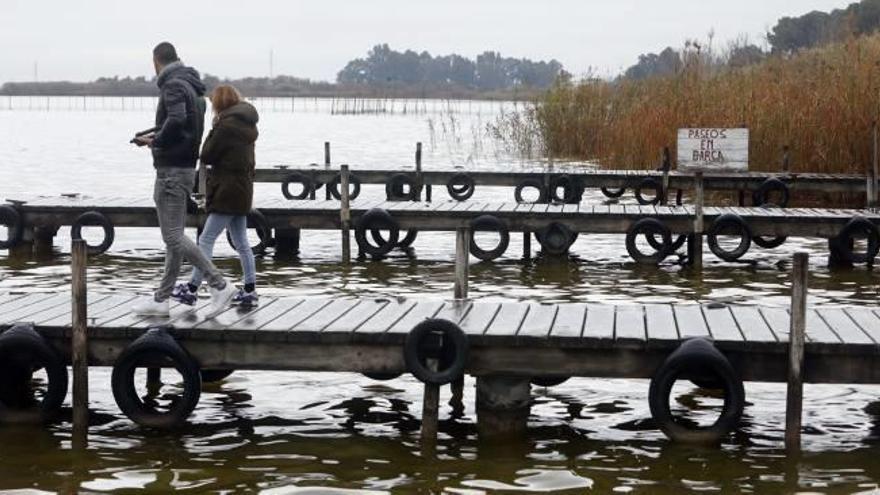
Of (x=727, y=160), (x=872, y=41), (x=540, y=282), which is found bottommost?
(x=540, y=282)

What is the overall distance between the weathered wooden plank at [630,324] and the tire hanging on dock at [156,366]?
8.79 ft

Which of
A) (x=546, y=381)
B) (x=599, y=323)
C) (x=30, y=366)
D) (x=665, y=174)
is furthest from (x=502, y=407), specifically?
(x=665, y=174)

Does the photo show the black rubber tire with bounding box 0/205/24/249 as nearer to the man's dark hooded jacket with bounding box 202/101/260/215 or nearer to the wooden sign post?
the man's dark hooded jacket with bounding box 202/101/260/215

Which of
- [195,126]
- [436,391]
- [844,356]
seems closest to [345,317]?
[436,391]

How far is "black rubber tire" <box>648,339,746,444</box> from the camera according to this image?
Result: 817 centimetres

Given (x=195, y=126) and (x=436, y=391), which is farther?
(x=195, y=126)

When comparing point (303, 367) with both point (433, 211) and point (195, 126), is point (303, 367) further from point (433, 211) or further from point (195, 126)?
point (433, 211)

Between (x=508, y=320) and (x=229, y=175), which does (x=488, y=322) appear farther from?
(x=229, y=175)

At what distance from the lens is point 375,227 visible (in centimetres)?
1719

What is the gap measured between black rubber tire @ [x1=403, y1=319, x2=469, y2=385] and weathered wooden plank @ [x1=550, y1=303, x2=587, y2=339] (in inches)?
22.9

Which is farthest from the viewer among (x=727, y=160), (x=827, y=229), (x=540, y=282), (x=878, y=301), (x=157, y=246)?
(x=727, y=160)

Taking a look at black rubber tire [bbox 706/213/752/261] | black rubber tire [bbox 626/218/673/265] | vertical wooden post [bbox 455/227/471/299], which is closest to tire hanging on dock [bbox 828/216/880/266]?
black rubber tire [bbox 706/213/752/261]

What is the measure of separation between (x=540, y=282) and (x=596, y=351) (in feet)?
22.8

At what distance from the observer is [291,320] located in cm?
895
